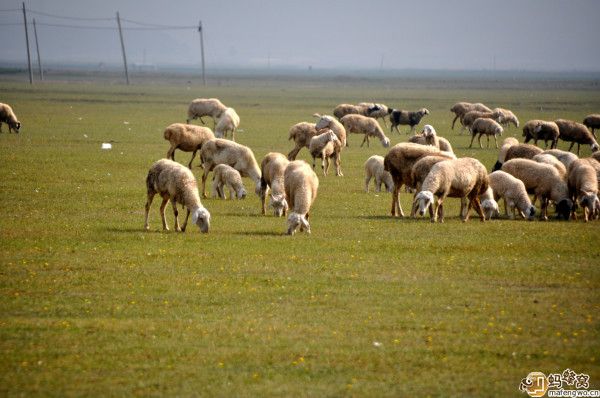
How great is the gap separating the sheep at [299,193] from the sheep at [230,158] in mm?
4429

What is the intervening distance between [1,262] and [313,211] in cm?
856

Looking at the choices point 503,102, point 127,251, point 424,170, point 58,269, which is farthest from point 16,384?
point 503,102

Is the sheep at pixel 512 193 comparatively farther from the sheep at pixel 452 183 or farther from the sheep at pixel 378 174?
the sheep at pixel 378 174

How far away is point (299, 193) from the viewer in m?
19.5

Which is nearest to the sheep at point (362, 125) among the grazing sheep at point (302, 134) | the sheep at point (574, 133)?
the sheep at point (574, 133)

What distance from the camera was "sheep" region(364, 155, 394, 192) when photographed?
2652 cm

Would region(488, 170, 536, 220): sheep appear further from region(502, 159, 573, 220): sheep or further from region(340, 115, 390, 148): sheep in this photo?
region(340, 115, 390, 148): sheep

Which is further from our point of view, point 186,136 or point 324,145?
point 186,136

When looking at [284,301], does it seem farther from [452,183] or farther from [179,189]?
[452,183]

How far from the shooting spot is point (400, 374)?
35.2ft

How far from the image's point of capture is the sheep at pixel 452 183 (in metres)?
20.2

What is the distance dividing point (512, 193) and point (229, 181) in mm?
6982

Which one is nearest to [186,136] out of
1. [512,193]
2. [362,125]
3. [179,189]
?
[179,189]

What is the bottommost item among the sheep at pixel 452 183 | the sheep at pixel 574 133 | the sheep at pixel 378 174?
the sheep at pixel 574 133
